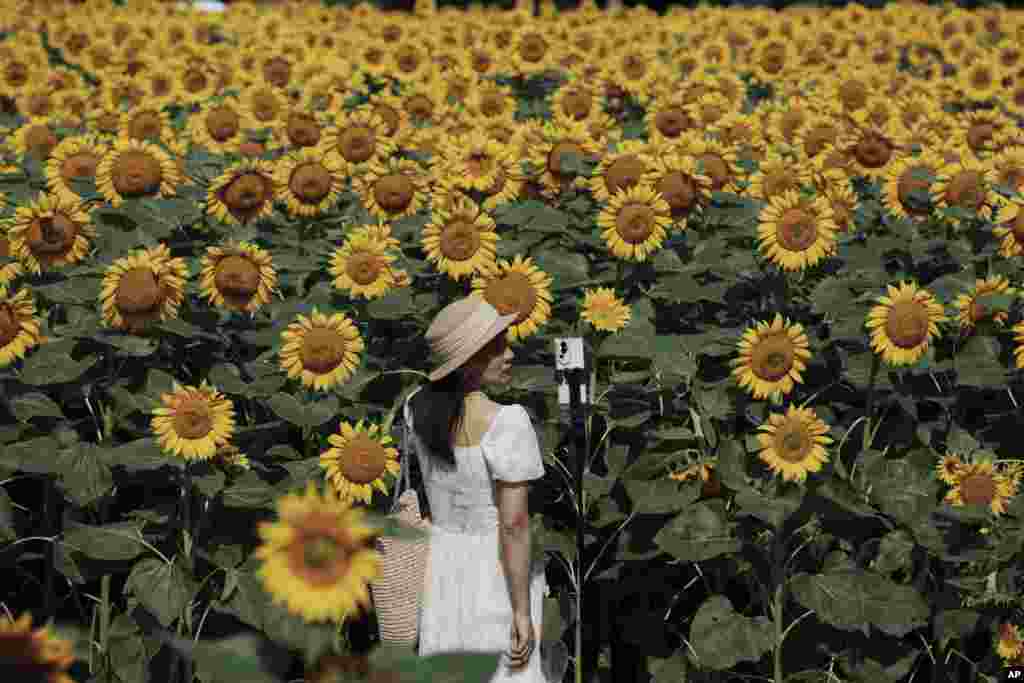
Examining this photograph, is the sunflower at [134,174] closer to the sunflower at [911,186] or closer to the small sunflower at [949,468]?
the sunflower at [911,186]

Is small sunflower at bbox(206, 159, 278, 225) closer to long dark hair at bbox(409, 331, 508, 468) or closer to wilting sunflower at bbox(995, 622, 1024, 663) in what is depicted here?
long dark hair at bbox(409, 331, 508, 468)

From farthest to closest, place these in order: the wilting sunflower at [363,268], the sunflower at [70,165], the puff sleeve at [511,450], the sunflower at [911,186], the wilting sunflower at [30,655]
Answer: the sunflower at [70,165] → the sunflower at [911,186] → the wilting sunflower at [363,268] → the puff sleeve at [511,450] → the wilting sunflower at [30,655]

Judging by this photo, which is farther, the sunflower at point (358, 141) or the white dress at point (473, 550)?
the sunflower at point (358, 141)

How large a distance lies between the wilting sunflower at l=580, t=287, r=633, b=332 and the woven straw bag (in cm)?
113

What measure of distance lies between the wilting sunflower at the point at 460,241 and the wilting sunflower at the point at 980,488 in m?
1.92

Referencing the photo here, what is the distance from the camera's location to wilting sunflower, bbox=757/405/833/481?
420 centimetres

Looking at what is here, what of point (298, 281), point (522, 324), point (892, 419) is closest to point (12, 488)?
point (298, 281)

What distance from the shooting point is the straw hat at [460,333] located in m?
3.93

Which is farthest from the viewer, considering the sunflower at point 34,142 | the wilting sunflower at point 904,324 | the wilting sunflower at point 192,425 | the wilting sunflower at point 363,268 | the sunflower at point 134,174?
the sunflower at point 34,142

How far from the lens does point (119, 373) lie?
16.3ft

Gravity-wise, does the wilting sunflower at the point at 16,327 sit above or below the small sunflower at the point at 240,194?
below

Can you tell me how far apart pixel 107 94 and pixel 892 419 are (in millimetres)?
5629

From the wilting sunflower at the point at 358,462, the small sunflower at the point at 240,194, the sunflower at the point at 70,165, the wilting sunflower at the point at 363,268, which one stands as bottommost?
the wilting sunflower at the point at 358,462

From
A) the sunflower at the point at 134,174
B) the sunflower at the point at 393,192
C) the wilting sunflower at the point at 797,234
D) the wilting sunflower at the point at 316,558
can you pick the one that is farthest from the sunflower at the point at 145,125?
the wilting sunflower at the point at 316,558
